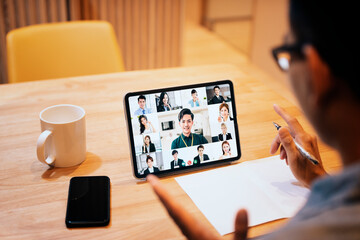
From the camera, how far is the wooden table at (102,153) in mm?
780

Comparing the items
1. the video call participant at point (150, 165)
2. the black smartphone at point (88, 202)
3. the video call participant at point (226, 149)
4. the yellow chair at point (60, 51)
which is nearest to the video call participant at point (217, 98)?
the video call participant at point (226, 149)

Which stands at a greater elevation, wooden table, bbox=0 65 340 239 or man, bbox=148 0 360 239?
man, bbox=148 0 360 239

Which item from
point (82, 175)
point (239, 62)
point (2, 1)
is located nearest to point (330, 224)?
point (82, 175)

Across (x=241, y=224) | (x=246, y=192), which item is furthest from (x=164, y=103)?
(x=241, y=224)

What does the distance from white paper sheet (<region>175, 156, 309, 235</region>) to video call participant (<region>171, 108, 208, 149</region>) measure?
8cm

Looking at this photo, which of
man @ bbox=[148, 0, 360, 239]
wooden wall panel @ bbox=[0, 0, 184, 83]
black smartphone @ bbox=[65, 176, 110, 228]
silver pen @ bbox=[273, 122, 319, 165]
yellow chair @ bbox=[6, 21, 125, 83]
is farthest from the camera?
wooden wall panel @ bbox=[0, 0, 184, 83]

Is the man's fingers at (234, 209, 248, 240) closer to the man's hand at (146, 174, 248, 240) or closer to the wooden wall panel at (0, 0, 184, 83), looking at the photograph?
the man's hand at (146, 174, 248, 240)

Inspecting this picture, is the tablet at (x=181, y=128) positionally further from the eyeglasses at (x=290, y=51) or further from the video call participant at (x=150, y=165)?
the eyeglasses at (x=290, y=51)

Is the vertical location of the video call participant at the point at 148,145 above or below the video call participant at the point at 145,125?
below

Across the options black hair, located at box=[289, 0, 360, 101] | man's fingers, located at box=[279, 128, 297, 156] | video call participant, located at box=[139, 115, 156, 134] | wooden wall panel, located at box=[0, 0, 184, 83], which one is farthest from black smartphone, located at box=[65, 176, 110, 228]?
wooden wall panel, located at box=[0, 0, 184, 83]

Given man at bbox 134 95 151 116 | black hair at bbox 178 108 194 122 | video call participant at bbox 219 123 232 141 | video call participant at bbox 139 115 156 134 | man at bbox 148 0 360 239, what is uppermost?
man at bbox 148 0 360 239

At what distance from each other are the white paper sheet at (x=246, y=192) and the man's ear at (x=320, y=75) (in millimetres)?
409

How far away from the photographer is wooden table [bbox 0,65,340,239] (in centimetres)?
78

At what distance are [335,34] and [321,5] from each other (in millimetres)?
36
